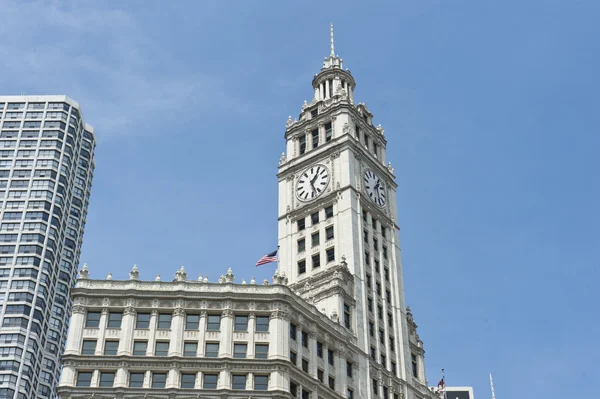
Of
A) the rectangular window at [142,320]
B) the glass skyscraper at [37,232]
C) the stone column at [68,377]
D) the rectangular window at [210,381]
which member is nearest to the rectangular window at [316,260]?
the rectangular window at [142,320]

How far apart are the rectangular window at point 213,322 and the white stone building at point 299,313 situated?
0.12 metres

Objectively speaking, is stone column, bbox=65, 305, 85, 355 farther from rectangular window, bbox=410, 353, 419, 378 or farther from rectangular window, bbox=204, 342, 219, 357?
rectangular window, bbox=410, 353, 419, 378

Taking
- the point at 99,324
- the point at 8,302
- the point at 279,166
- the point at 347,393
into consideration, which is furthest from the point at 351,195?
the point at 8,302

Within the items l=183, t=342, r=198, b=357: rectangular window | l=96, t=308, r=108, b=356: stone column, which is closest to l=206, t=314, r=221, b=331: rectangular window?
l=183, t=342, r=198, b=357: rectangular window

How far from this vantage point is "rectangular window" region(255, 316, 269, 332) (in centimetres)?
9688

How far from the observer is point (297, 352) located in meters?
97.7

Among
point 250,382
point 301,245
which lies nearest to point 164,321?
point 250,382

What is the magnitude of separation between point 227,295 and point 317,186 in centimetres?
3296

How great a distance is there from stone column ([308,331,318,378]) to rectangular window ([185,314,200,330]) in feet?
42.2

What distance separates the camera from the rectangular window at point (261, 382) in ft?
304

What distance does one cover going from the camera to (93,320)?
95875 millimetres

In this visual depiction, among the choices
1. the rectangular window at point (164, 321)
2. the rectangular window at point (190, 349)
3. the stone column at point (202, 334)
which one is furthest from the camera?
the rectangular window at point (164, 321)

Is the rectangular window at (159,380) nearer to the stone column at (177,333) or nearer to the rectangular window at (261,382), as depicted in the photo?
the stone column at (177,333)

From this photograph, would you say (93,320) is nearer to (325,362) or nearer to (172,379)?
(172,379)
